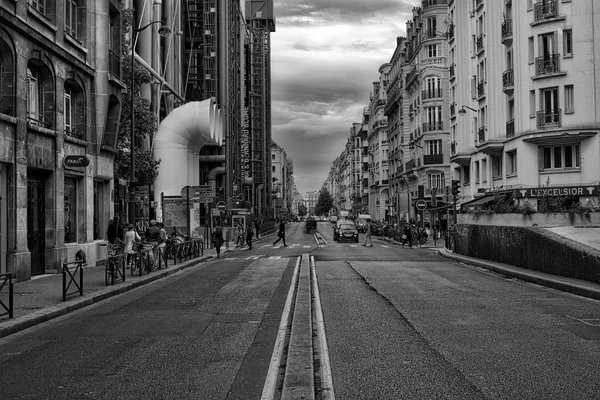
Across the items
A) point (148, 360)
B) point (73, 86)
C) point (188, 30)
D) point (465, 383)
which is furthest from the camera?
point (188, 30)

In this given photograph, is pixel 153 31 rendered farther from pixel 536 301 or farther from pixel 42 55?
pixel 536 301

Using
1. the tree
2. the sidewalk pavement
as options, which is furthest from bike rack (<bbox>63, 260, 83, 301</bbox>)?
the tree

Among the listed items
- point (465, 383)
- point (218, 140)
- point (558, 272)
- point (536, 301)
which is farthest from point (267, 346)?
point (218, 140)

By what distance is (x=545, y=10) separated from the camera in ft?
115

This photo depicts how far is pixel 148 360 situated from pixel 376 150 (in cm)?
9607

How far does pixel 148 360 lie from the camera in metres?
7.86

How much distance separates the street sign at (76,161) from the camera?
19875mm

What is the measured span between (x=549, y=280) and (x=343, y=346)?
379 inches

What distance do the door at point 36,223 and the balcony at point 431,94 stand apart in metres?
51.5

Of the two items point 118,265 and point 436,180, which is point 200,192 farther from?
point 436,180

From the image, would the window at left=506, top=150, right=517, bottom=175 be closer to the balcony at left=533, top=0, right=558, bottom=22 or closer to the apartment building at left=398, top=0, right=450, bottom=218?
the balcony at left=533, top=0, right=558, bottom=22

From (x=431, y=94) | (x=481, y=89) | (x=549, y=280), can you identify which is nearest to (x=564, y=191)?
(x=481, y=89)

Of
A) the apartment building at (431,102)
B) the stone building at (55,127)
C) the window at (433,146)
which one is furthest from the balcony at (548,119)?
the window at (433,146)

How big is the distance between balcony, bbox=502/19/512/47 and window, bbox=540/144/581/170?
696 cm
